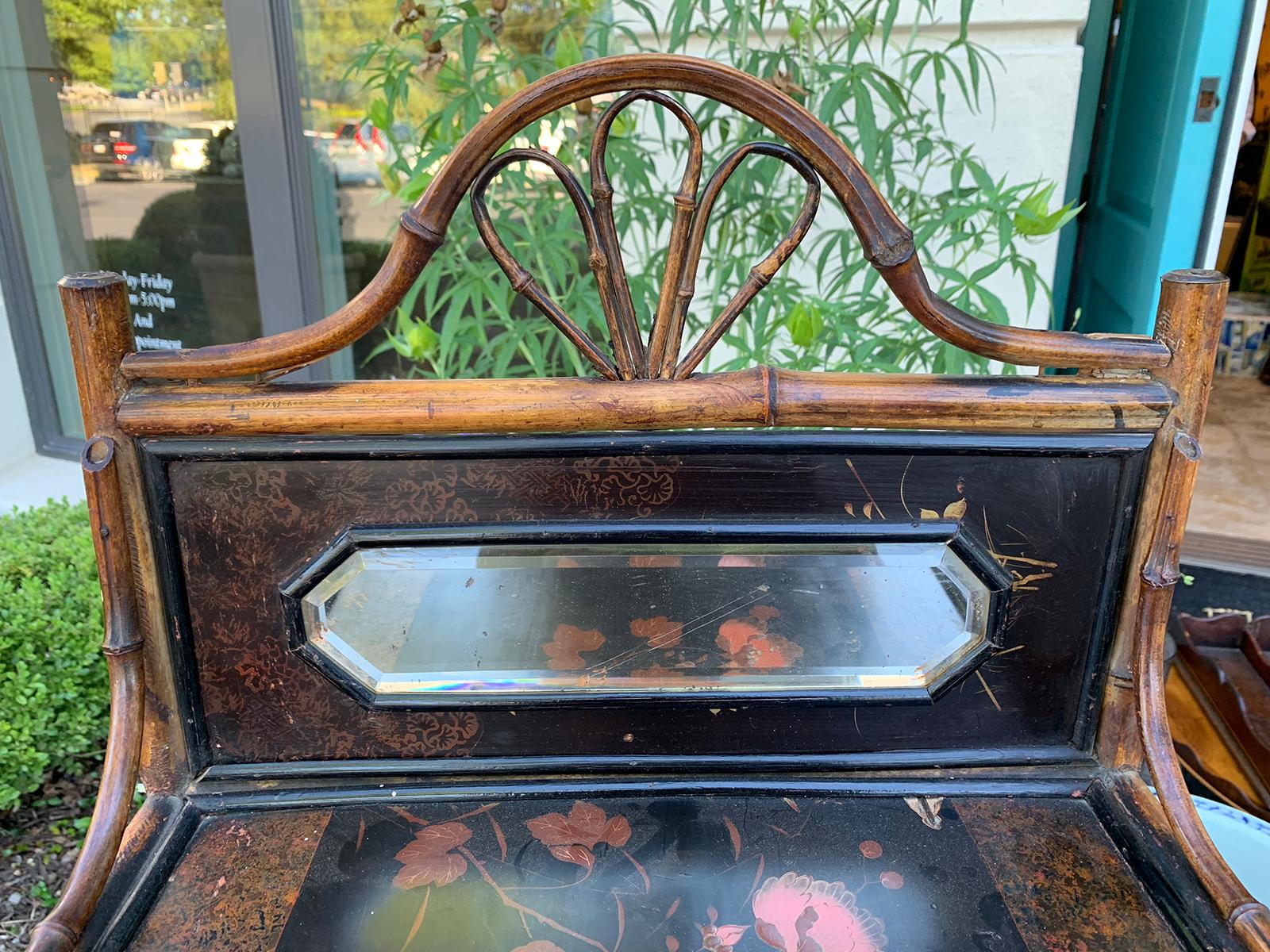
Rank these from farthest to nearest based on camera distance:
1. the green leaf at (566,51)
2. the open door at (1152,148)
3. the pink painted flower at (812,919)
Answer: the open door at (1152,148) → the green leaf at (566,51) → the pink painted flower at (812,919)

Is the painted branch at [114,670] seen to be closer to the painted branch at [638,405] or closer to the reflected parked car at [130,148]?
the painted branch at [638,405]

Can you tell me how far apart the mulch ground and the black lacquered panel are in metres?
0.76

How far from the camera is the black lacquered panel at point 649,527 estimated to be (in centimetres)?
76

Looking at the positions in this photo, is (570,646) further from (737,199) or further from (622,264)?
(737,199)

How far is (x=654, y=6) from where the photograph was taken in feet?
5.88

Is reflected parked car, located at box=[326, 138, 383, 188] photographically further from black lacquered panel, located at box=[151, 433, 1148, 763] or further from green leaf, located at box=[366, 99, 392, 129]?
black lacquered panel, located at box=[151, 433, 1148, 763]

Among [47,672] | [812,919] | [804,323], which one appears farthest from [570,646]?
[47,672]

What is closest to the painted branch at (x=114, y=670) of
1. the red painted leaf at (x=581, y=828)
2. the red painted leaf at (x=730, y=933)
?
the red painted leaf at (x=581, y=828)

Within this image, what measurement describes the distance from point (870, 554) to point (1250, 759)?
85 cm

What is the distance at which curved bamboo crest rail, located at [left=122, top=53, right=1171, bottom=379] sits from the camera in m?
0.71

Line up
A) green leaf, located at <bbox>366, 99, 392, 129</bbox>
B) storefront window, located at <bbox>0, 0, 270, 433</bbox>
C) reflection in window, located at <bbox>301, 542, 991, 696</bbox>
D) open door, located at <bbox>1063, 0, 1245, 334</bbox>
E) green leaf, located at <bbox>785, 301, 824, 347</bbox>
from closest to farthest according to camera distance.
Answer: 1. reflection in window, located at <bbox>301, 542, 991, 696</bbox>
2. green leaf, located at <bbox>785, 301, 824, 347</bbox>
3. green leaf, located at <bbox>366, 99, 392, 129</bbox>
4. open door, located at <bbox>1063, 0, 1245, 334</bbox>
5. storefront window, located at <bbox>0, 0, 270, 433</bbox>

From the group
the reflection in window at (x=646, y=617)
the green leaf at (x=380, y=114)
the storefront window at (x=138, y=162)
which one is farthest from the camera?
the storefront window at (x=138, y=162)

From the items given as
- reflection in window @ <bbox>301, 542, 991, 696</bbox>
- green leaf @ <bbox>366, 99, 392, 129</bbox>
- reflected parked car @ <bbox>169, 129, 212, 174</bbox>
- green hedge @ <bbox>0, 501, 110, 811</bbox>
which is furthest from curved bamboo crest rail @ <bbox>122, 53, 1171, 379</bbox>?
reflected parked car @ <bbox>169, 129, 212, 174</bbox>

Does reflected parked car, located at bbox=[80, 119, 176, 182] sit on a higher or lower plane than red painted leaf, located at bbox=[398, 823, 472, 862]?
higher
